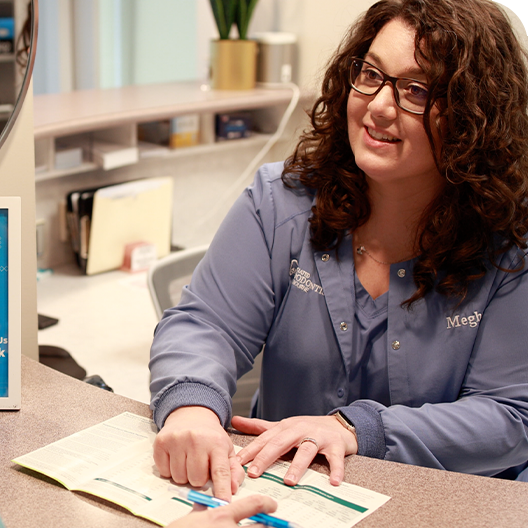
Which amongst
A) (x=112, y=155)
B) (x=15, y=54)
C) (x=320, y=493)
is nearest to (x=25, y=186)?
(x=15, y=54)

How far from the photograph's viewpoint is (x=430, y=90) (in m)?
1.12

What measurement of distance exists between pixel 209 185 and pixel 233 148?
21 centimetres

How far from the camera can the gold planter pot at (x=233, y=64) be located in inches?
115

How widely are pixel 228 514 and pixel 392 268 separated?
0.59 metres

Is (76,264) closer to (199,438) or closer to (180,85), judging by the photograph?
(180,85)

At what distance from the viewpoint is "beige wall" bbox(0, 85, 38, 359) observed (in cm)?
129

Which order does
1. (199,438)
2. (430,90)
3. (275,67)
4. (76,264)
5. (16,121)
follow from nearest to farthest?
(199,438) → (430,90) → (16,121) → (76,264) → (275,67)

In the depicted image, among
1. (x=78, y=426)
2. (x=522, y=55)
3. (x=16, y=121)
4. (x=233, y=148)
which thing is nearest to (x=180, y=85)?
(x=233, y=148)

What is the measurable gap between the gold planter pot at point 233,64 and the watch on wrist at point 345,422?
2180 mm

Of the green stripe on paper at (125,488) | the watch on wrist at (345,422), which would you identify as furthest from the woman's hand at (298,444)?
the green stripe on paper at (125,488)

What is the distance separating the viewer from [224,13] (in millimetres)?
2889

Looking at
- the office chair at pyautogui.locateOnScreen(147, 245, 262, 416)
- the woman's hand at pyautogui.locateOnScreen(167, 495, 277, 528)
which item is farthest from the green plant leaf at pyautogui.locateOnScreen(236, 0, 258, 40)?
the woman's hand at pyautogui.locateOnScreen(167, 495, 277, 528)

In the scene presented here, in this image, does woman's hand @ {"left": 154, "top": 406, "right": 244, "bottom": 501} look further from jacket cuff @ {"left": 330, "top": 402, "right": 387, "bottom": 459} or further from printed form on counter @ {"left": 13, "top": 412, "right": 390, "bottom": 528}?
jacket cuff @ {"left": 330, "top": 402, "right": 387, "bottom": 459}

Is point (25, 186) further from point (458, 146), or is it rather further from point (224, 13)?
point (224, 13)
